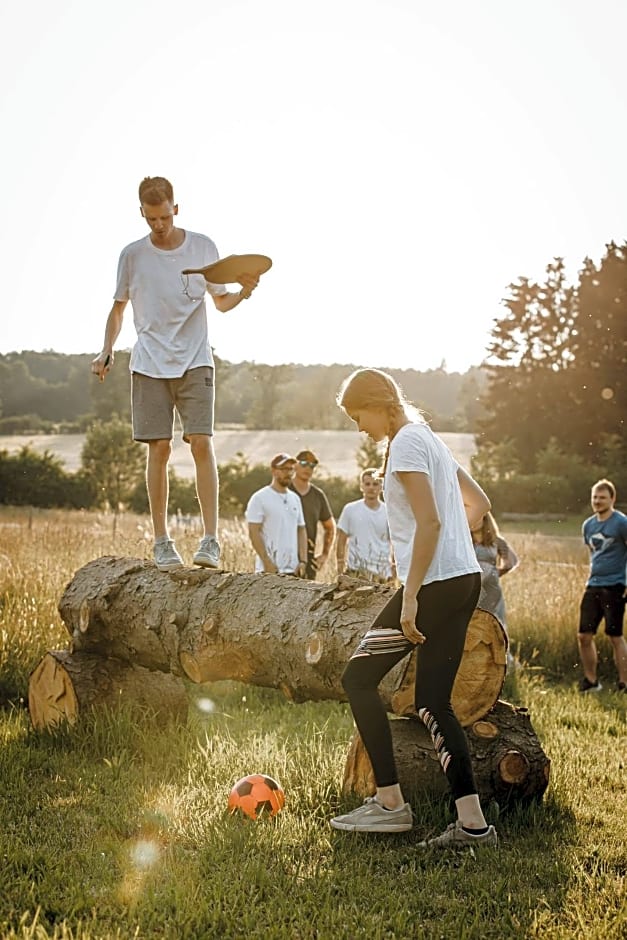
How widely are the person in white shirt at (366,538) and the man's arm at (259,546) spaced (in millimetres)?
680

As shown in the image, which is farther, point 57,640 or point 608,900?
point 57,640

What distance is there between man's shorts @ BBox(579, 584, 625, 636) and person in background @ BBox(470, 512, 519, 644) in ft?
4.33

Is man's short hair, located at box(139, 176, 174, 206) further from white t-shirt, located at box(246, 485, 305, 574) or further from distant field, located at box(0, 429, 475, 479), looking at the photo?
distant field, located at box(0, 429, 475, 479)

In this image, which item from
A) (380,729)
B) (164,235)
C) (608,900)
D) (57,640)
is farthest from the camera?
(57,640)

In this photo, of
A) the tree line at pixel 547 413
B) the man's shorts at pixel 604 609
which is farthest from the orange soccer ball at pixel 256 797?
the tree line at pixel 547 413

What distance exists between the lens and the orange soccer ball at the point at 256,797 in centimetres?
414

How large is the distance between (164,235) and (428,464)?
2.52m

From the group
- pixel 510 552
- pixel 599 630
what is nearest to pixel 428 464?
pixel 510 552

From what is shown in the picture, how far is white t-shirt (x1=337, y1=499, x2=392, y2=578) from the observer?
7.82 m

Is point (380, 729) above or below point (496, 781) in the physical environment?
above

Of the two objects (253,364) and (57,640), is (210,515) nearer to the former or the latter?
(57,640)

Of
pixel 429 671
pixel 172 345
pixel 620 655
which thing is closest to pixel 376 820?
pixel 429 671

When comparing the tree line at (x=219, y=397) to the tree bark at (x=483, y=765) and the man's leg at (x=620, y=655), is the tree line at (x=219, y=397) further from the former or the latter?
the tree bark at (x=483, y=765)

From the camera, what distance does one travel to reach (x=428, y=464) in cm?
367
